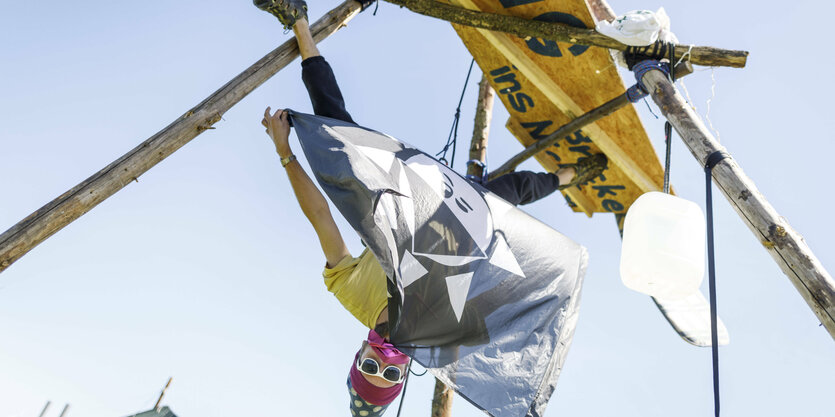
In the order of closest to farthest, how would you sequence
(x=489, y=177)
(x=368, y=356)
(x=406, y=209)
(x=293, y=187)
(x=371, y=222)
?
(x=371, y=222) < (x=406, y=209) < (x=293, y=187) < (x=368, y=356) < (x=489, y=177)

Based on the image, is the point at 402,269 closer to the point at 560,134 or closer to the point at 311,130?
the point at 311,130

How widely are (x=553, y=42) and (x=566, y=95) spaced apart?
20.1 inches

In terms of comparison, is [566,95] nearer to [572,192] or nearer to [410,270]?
[572,192]

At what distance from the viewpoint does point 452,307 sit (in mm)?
2496

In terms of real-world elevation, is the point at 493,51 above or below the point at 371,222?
above

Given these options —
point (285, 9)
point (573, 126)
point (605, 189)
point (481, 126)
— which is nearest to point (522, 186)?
point (573, 126)

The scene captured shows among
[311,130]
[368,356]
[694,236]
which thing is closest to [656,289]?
[694,236]

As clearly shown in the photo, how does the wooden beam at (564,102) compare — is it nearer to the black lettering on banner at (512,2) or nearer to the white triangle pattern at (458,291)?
the black lettering on banner at (512,2)

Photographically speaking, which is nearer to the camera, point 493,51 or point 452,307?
point 452,307

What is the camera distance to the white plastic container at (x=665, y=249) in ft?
8.79

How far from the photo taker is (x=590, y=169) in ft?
16.3

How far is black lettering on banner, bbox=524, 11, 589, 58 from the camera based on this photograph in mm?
3824

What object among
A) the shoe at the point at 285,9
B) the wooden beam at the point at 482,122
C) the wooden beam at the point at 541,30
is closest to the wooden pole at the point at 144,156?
the shoe at the point at 285,9

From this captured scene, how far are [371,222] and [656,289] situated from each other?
1.37 meters
